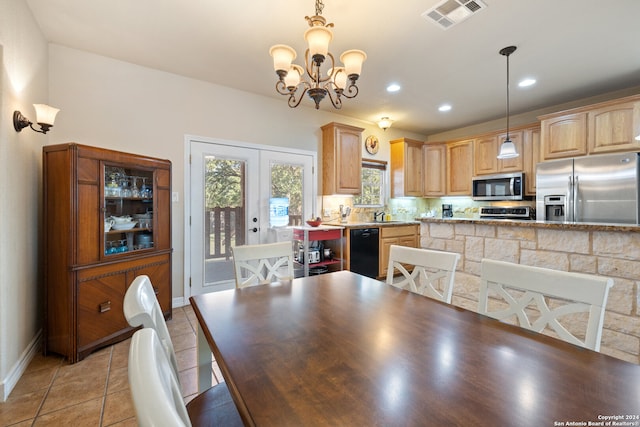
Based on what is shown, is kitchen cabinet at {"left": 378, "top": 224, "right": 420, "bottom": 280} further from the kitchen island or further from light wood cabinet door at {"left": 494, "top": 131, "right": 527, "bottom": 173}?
the kitchen island

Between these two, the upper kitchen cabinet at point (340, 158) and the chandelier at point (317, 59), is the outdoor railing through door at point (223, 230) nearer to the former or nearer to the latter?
the upper kitchen cabinet at point (340, 158)

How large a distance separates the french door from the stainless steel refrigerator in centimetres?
343

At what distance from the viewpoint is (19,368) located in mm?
1987

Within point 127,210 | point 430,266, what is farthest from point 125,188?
point 430,266

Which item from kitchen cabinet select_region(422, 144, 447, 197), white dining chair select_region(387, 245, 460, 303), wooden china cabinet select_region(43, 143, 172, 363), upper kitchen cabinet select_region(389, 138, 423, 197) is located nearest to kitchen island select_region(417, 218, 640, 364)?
white dining chair select_region(387, 245, 460, 303)

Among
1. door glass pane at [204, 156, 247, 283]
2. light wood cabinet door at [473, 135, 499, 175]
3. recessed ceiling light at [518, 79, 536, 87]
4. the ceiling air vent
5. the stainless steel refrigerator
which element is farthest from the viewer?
light wood cabinet door at [473, 135, 499, 175]

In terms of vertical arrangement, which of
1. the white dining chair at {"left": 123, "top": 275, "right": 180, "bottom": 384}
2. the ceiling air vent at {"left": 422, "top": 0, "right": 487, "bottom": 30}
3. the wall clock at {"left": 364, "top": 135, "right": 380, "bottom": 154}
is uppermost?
the ceiling air vent at {"left": 422, "top": 0, "right": 487, "bottom": 30}

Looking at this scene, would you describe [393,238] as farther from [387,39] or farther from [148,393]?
[148,393]

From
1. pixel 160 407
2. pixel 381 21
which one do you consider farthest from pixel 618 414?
pixel 381 21

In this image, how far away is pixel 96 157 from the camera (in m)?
2.31

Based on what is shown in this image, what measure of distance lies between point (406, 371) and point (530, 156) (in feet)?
15.8

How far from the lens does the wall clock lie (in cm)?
517

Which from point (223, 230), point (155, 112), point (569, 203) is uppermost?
point (155, 112)

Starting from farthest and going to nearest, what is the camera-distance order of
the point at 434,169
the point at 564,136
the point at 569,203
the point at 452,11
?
1. the point at 434,169
2. the point at 564,136
3. the point at 569,203
4. the point at 452,11
